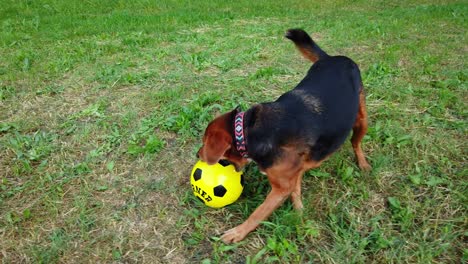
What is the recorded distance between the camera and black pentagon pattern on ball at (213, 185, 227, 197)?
10.5 ft

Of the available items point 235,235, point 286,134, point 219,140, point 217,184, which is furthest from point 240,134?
point 235,235

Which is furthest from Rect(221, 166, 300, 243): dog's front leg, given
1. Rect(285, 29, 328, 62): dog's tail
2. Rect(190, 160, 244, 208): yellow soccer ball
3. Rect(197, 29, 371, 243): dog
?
Rect(285, 29, 328, 62): dog's tail

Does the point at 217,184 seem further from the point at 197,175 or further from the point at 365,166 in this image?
the point at 365,166

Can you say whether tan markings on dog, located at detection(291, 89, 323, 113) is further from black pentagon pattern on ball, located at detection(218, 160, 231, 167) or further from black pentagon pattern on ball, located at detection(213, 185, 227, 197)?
black pentagon pattern on ball, located at detection(213, 185, 227, 197)

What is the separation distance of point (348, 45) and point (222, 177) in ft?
16.8

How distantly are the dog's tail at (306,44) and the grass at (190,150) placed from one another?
1125mm

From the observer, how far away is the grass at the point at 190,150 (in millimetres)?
3098

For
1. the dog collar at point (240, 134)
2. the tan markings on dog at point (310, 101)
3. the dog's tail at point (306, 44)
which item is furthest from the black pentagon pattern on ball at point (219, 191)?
the dog's tail at point (306, 44)

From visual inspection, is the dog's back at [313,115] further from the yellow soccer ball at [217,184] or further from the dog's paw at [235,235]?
the dog's paw at [235,235]

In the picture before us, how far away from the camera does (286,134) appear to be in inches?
121

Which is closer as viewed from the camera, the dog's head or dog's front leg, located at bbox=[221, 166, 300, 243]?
the dog's head

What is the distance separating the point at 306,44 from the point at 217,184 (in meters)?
2.03

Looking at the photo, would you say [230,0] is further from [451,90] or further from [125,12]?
[451,90]

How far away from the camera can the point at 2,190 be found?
3.63 m
